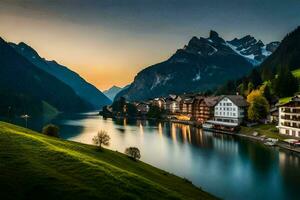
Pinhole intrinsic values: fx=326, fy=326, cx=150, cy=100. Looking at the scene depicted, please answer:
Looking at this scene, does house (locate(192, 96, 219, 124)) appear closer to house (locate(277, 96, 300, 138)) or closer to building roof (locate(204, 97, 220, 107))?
building roof (locate(204, 97, 220, 107))

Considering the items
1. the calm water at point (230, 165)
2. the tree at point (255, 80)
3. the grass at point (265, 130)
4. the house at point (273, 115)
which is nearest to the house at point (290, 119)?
the grass at point (265, 130)

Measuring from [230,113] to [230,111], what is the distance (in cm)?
86

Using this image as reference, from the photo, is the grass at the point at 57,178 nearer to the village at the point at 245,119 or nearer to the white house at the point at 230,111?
the village at the point at 245,119

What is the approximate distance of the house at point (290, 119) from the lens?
9350cm

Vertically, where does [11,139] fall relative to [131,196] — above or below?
above

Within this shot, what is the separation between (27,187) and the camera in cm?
2562

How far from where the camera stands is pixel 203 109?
171625mm

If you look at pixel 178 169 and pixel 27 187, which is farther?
pixel 178 169

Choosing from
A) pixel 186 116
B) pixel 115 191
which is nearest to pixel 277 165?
pixel 115 191

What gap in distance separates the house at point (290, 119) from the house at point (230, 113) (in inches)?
994

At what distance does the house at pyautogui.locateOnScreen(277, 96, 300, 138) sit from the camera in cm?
9350

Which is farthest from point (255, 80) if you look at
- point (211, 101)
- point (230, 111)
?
point (230, 111)

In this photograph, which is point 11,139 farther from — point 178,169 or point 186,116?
point 186,116

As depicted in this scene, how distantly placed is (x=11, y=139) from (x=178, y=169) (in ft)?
124
